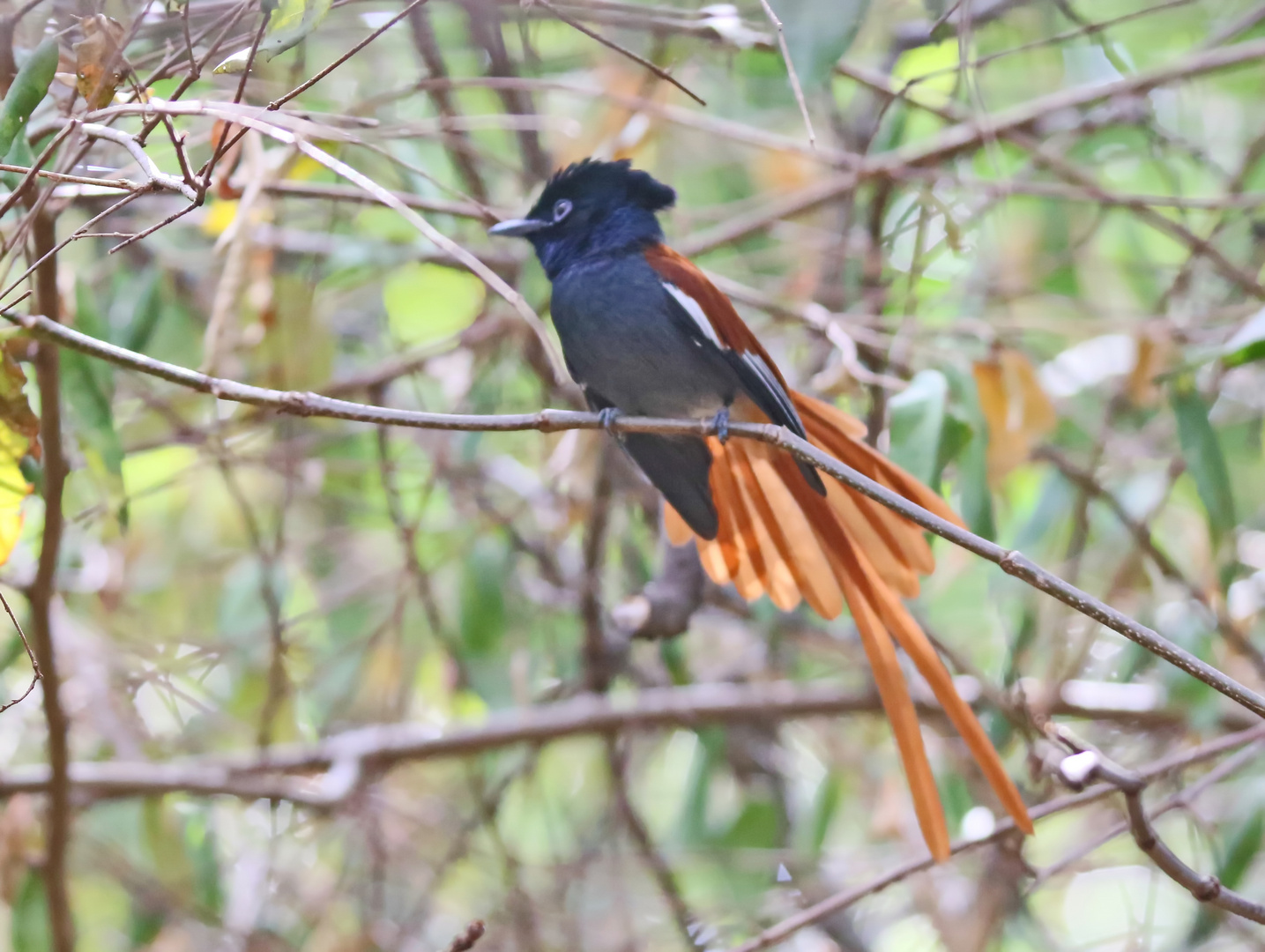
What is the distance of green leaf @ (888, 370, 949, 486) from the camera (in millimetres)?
1870

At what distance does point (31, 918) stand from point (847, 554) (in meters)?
1.56

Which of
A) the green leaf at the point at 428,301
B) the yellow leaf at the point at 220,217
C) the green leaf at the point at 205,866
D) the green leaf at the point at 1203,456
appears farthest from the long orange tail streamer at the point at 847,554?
the green leaf at the point at 428,301

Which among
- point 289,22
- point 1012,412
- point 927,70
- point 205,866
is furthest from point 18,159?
point 927,70

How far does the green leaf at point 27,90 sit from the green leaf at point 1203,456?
5.64 ft

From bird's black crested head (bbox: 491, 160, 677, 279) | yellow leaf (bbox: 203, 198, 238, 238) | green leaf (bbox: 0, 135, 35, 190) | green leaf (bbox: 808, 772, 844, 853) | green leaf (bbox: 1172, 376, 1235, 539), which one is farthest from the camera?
green leaf (bbox: 808, 772, 844, 853)

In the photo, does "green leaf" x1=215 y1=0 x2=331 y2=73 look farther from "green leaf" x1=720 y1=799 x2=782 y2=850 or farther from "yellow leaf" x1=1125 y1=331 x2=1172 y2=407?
"green leaf" x1=720 y1=799 x2=782 y2=850

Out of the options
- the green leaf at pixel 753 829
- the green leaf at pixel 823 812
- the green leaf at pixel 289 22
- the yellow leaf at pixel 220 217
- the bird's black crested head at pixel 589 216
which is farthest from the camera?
the green leaf at pixel 753 829

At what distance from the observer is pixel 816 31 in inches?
67.2

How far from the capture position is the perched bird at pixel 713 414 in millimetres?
1887

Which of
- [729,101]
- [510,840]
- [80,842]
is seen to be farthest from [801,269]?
[80,842]

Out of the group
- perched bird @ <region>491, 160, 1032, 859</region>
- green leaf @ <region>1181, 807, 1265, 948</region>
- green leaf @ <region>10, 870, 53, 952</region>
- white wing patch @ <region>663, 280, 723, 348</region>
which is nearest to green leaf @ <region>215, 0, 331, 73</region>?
perched bird @ <region>491, 160, 1032, 859</region>

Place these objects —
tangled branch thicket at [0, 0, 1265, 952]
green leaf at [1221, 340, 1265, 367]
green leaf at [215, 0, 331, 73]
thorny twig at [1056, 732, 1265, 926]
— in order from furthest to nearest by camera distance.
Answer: tangled branch thicket at [0, 0, 1265, 952] → green leaf at [1221, 340, 1265, 367] → thorny twig at [1056, 732, 1265, 926] → green leaf at [215, 0, 331, 73]

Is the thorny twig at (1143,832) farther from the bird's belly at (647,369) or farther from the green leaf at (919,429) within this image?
the bird's belly at (647,369)

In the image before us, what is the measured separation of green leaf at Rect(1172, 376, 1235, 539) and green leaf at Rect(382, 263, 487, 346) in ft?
6.56
